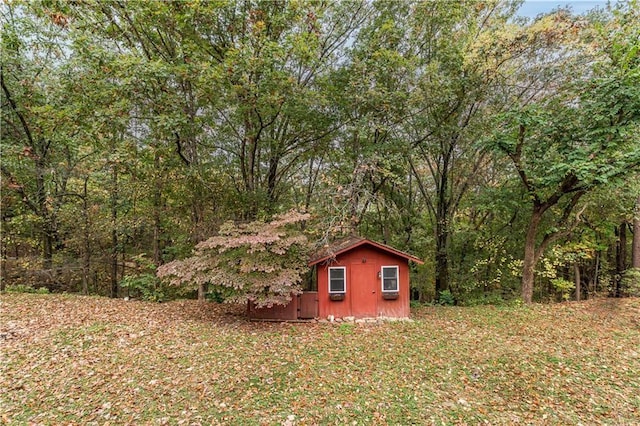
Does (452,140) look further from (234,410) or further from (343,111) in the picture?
(234,410)

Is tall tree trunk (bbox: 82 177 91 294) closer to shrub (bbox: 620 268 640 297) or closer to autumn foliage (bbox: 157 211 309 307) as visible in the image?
autumn foliage (bbox: 157 211 309 307)

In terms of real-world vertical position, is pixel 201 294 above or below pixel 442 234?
below

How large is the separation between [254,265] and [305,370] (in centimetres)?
281

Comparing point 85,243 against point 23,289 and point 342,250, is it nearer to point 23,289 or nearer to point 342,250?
point 23,289

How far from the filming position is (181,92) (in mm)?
9531

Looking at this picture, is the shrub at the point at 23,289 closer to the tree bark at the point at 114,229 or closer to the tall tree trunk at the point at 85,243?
the tall tree trunk at the point at 85,243

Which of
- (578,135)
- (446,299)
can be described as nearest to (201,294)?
(446,299)

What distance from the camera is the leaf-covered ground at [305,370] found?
4242mm

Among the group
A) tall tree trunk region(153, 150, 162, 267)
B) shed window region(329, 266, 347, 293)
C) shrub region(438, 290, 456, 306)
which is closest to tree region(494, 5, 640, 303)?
shrub region(438, 290, 456, 306)

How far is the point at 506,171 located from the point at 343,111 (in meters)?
6.92

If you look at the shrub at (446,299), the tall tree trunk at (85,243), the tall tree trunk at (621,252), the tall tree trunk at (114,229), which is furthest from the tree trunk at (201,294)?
the tall tree trunk at (621,252)

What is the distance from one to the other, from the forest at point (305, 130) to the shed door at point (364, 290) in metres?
1.28

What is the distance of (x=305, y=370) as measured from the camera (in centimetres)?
538

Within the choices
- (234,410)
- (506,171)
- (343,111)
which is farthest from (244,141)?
(506,171)
